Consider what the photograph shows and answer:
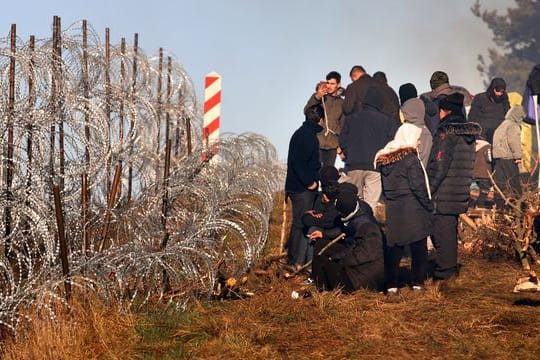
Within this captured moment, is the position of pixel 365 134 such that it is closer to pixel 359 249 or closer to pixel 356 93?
pixel 356 93

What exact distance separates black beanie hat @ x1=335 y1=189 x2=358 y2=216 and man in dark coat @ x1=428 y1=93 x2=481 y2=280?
0.91 metres

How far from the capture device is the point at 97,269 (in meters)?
7.87

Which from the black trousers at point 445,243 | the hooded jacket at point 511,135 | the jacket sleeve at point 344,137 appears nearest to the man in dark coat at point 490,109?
the hooded jacket at point 511,135

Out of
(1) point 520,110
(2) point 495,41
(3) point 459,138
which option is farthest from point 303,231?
(2) point 495,41

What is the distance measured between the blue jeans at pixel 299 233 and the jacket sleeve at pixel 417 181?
1.53 metres

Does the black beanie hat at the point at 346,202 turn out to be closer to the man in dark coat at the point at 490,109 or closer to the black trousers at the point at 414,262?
the black trousers at the point at 414,262

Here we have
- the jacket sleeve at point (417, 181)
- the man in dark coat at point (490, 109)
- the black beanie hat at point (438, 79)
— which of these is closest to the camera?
the jacket sleeve at point (417, 181)

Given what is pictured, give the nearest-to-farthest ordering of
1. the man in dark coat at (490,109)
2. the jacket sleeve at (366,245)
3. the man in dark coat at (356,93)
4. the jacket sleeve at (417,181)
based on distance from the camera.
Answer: the jacket sleeve at (366,245), the jacket sleeve at (417,181), the man in dark coat at (356,93), the man in dark coat at (490,109)

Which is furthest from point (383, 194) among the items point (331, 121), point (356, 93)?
point (331, 121)

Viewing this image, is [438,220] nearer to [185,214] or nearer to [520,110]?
[185,214]

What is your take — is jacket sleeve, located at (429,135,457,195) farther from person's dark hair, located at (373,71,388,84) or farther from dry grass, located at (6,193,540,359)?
person's dark hair, located at (373,71,388,84)

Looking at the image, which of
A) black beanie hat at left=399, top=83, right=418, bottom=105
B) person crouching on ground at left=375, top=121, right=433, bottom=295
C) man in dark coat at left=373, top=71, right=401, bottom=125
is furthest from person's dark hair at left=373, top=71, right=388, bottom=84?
person crouching on ground at left=375, top=121, right=433, bottom=295

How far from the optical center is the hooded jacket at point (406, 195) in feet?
30.5

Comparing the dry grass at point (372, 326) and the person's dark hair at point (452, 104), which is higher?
the person's dark hair at point (452, 104)
